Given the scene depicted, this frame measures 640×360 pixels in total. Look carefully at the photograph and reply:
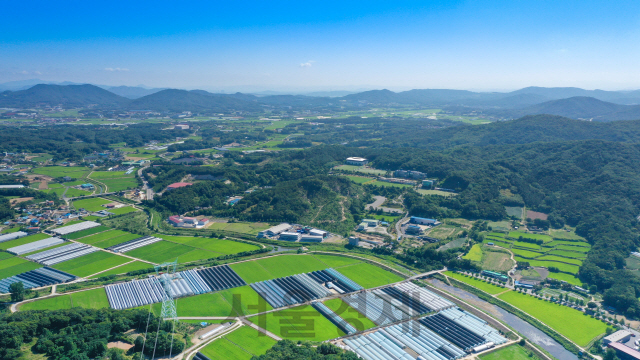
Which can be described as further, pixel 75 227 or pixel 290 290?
pixel 75 227

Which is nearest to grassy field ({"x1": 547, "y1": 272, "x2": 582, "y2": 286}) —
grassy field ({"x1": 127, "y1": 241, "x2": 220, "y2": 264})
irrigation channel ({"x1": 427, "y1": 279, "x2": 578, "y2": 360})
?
irrigation channel ({"x1": 427, "y1": 279, "x2": 578, "y2": 360})

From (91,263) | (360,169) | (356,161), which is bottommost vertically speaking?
(91,263)

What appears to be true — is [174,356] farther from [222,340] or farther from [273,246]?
[273,246]

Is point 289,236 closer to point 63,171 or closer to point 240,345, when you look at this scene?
point 240,345

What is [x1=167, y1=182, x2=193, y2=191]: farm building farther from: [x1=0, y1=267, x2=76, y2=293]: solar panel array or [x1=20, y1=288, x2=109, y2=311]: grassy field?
[x1=20, y1=288, x2=109, y2=311]: grassy field

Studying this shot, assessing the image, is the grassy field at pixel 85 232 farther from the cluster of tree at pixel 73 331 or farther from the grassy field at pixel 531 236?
the grassy field at pixel 531 236

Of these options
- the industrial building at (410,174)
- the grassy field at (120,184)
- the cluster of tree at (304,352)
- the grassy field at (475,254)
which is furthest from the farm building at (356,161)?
the cluster of tree at (304,352)

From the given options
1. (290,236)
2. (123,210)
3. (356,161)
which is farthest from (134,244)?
(356,161)
